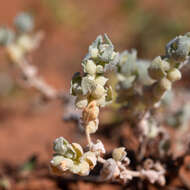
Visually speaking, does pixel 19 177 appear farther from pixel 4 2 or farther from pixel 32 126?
pixel 4 2

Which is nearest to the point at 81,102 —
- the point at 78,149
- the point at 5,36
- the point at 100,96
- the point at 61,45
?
the point at 100,96

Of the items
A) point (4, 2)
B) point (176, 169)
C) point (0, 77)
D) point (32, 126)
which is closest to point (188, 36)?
point (176, 169)

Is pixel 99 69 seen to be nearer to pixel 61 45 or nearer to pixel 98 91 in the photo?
pixel 98 91

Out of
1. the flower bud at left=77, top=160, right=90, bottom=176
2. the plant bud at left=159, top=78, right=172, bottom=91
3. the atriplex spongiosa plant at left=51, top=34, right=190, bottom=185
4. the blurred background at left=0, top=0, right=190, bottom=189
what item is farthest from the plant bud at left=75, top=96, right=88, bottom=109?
the blurred background at left=0, top=0, right=190, bottom=189

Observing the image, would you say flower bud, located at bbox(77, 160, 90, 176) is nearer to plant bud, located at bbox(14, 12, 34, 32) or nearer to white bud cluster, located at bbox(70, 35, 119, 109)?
white bud cluster, located at bbox(70, 35, 119, 109)

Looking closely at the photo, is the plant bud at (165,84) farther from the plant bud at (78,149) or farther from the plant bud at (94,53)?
the plant bud at (78,149)

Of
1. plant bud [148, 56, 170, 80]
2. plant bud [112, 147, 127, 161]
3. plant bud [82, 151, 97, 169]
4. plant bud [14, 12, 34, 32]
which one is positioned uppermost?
plant bud [14, 12, 34, 32]

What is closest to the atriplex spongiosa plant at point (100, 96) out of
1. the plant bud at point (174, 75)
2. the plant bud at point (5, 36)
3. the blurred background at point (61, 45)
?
the plant bud at point (174, 75)
